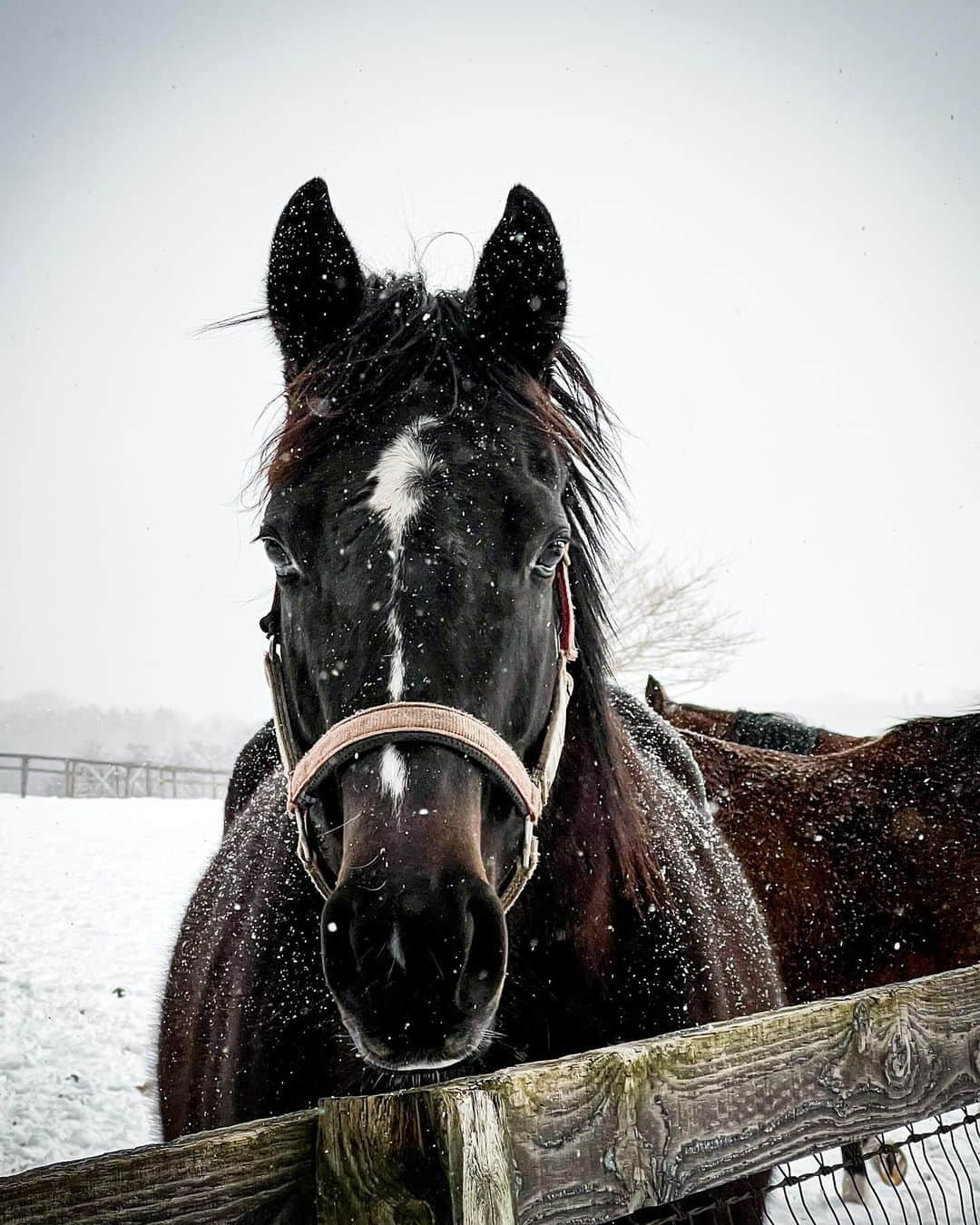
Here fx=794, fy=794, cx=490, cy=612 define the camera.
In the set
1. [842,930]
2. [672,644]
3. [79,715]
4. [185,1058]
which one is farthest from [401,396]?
[79,715]

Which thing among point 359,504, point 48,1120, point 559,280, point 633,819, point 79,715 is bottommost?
point 48,1120

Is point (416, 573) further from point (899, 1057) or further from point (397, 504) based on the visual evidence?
point (899, 1057)

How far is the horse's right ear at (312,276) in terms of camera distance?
1.97m

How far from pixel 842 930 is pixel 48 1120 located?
14.4 ft

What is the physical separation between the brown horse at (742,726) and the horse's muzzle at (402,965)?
406 cm

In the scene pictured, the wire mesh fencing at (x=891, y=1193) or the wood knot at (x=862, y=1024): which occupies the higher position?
the wood knot at (x=862, y=1024)

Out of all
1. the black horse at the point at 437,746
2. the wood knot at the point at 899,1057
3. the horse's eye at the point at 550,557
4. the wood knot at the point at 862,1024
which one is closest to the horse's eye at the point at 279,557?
the black horse at the point at 437,746

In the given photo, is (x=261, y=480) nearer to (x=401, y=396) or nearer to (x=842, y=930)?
(x=401, y=396)

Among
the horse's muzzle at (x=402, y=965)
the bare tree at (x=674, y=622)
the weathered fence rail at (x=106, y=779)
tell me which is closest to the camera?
the horse's muzzle at (x=402, y=965)

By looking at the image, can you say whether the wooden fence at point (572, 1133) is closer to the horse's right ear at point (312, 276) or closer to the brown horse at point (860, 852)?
the horse's right ear at point (312, 276)

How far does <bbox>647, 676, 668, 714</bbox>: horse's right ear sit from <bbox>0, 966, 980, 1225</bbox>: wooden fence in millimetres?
3495

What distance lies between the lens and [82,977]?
656 cm

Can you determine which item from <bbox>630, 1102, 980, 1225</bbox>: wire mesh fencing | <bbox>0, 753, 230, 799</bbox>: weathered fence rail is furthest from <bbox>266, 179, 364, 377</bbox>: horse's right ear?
<bbox>0, 753, 230, 799</bbox>: weathered fence rail

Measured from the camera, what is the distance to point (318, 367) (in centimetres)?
185
